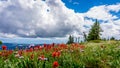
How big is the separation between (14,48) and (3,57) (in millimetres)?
2293

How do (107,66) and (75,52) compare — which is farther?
(75,52)

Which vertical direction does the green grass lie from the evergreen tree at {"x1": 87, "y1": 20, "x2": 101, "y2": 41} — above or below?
below

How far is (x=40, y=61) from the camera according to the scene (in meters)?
11.2

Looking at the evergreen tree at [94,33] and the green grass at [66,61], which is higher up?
the evergreen tree at [94,33]

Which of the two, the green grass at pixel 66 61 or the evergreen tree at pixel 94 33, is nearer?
the green grass at pixel 66 61

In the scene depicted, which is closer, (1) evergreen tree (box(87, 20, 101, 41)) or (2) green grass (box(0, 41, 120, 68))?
(2) green grass (box(0, 41, 120, 68))

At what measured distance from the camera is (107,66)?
12453 millimetres

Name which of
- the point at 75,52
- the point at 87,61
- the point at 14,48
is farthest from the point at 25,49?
the point at 87,61

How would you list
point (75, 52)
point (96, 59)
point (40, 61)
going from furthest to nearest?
point (75, 52)
point (96, 59)
point (40, 61)

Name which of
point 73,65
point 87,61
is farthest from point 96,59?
point 73,65

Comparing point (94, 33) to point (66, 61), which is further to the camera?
point (94, 33)

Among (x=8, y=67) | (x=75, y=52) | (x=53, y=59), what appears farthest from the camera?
(x=75, y=52)

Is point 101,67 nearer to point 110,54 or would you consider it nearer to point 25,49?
point 110,54

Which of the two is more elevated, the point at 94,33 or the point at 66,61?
the point at 94,33
